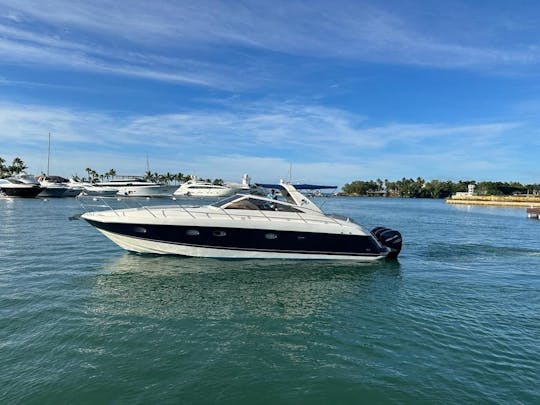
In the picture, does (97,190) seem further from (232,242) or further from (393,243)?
(393,243)

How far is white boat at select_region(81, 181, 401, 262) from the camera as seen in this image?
15.2m

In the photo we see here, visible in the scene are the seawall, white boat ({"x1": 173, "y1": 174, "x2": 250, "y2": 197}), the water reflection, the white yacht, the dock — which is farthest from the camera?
white boat ({"x1": 173, "y1": 174, "x2": 250, "y2": 197})

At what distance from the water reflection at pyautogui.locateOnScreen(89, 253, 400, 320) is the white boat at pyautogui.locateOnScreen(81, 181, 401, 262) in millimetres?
476

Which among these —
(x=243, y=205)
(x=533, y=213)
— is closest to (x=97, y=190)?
(x=243, y=205)

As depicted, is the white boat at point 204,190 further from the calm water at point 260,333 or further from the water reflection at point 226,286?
the calm water at point 260,333

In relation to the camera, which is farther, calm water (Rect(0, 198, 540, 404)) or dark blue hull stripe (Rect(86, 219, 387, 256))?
dark blue hull stripe (Rect(86, 219, 387, 256))

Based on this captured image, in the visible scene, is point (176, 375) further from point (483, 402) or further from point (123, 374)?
point (483, 402)

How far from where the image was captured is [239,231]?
50.2 feet

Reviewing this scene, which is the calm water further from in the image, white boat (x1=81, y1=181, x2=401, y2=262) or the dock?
the dock

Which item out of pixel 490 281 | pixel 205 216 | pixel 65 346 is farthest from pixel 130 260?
pixel 490 281

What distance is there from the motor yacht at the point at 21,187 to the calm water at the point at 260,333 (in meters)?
65.8

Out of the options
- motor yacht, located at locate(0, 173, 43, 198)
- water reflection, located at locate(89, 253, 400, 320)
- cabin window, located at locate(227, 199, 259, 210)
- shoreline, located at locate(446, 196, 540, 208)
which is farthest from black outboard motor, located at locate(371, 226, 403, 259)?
shoreline, located at locate(446, 196, 540, 208)

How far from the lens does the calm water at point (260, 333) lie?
5.96 m

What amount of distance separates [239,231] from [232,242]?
0.55 meters
